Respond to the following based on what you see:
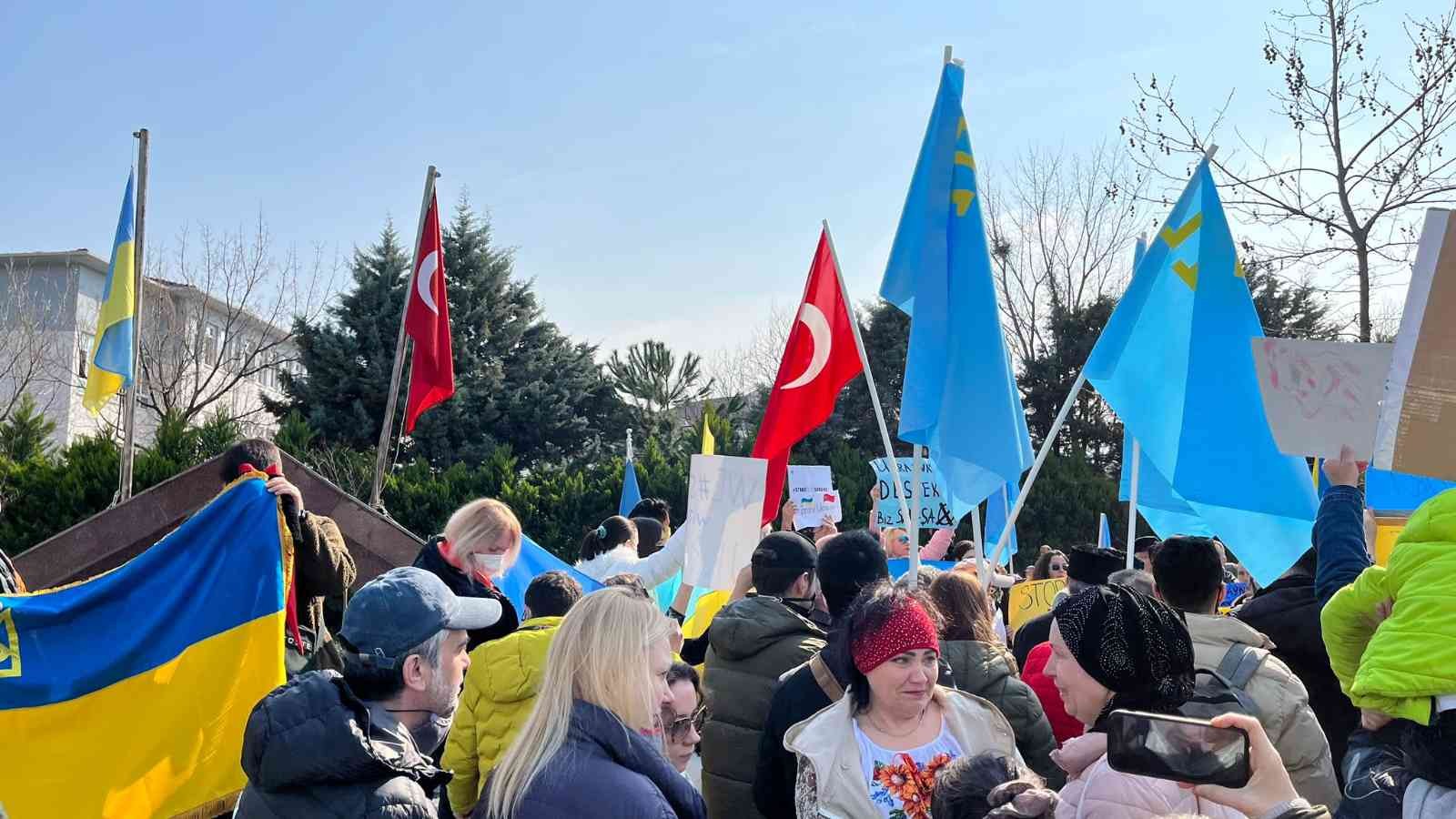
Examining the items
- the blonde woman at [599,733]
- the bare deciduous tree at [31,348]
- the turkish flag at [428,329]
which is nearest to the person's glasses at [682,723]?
the blonde woman at [599,733]

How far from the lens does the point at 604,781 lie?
9.07ft

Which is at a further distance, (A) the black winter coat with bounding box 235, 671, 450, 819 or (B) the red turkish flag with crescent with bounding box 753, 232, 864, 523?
(B) the red turkish flag with crescent with bounding box 753, 232, 864, 523

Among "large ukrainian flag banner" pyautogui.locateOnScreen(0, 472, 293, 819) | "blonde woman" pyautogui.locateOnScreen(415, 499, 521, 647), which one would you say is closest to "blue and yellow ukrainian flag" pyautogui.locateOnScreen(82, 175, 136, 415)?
"large ukrainian flag banner" pyautogui.locateOnScreen(0, 472, 293, 819)

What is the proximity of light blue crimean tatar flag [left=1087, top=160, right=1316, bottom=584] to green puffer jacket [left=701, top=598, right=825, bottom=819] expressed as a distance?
251 cm

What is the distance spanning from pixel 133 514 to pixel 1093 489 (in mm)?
19408

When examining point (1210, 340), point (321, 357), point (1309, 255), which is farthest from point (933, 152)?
point (321, 357)

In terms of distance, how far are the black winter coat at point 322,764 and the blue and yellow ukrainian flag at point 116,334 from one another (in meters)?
9.83

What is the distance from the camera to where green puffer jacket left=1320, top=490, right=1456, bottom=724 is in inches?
101

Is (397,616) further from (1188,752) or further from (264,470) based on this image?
(264,470)

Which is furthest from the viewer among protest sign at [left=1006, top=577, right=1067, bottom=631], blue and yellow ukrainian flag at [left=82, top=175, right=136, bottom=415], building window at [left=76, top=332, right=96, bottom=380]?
building window at [left=76, top=332, right=96, bottom=380]

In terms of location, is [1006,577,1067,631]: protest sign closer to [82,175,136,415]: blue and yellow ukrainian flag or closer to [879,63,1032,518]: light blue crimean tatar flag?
[879,63,1032,518]: light blue crimean tatar flag

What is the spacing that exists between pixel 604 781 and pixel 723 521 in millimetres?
3709

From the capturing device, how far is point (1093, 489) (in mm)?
24953

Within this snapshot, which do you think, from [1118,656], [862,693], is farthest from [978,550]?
[1118,656]
